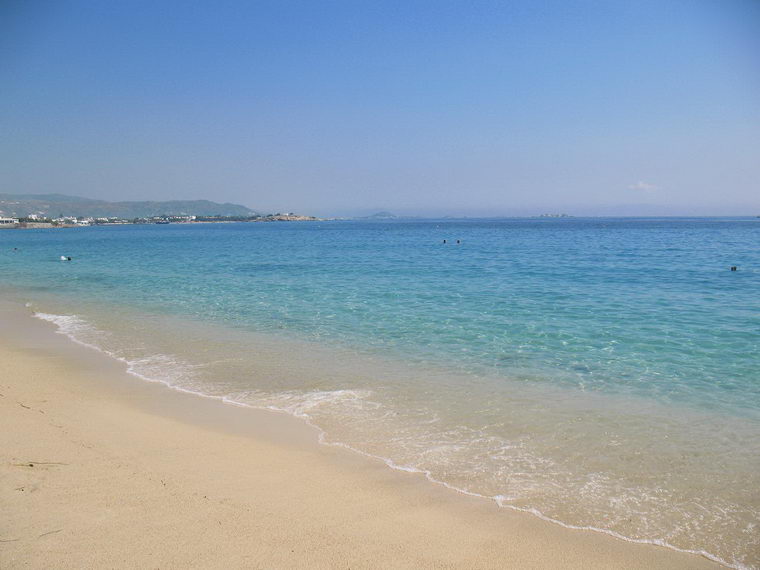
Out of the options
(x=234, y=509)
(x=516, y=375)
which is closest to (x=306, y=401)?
(x=234, y=509)

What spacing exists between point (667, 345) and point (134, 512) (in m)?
11.1

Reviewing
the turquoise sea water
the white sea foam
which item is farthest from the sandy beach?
the turquoise sea water

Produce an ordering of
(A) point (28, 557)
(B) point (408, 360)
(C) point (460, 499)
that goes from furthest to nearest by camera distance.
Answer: (B) point (408, 360), (C) point (460, 499), (A) point (28, 557)

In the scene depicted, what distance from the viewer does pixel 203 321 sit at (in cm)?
1479

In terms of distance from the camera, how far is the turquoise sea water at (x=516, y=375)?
5.32 meters

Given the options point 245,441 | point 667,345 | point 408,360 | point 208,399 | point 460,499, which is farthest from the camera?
point 667,345

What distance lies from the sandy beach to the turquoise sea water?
471 mm

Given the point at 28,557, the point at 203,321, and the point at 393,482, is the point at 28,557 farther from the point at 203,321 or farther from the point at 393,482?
the point at 203,321

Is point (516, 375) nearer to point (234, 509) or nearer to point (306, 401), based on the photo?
point (306, 401)

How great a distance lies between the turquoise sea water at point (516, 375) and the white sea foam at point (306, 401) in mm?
44

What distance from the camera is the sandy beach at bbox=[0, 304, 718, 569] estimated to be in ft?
13.0

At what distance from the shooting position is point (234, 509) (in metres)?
4.62

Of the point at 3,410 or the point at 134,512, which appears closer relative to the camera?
the point at 134,512

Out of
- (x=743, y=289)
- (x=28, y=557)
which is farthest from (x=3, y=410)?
(x=743, y=289)
